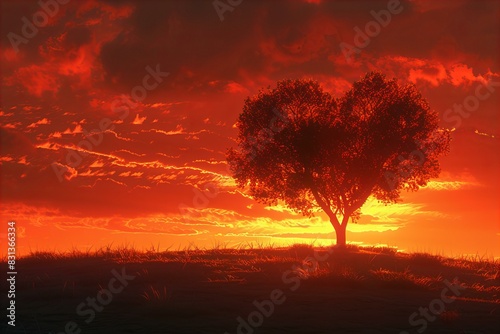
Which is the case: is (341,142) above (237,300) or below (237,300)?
above

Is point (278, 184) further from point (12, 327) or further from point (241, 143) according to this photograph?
point (12, 327)

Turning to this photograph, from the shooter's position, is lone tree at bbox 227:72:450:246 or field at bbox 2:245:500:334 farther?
lone tree at bbox 227:72:450:246

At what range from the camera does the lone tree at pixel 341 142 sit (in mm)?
48812

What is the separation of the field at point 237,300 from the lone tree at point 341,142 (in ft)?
57.4

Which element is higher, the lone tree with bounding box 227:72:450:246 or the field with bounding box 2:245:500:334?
the lone tree with bounding box 227:72:450:246

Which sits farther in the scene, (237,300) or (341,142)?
(341,142)

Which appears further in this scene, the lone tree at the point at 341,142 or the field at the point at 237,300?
the lone tree at the point at 341,142

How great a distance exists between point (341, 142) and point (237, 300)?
30.1 m

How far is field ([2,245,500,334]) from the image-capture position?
17.2m

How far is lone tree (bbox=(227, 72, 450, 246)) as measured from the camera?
48.8 metres

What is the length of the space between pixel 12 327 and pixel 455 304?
46.3 feet

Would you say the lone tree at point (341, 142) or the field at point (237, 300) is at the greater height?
the lone tree at point (341, 142)

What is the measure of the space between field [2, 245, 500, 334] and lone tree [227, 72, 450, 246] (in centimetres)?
1750

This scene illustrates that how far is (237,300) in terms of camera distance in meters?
20.2
